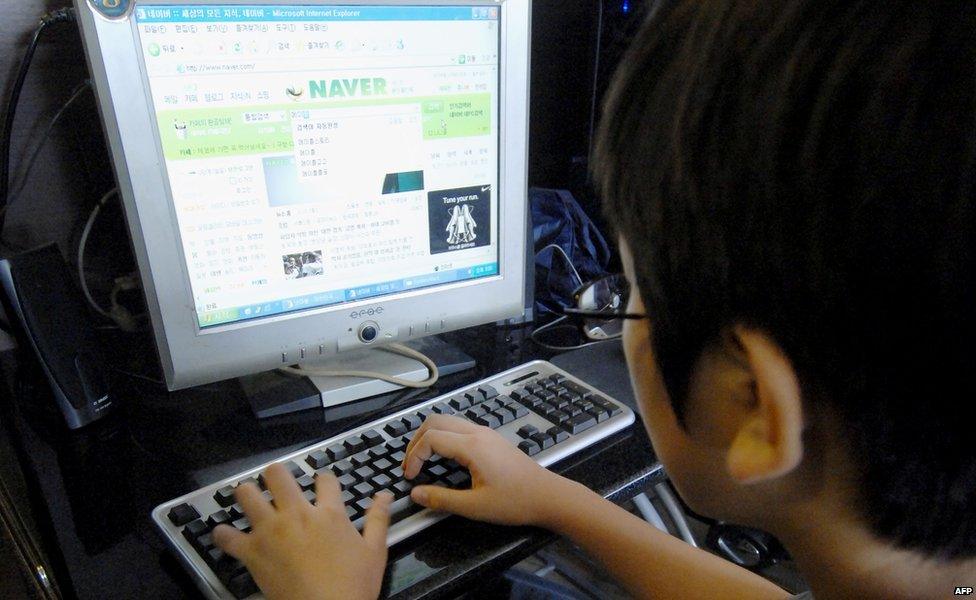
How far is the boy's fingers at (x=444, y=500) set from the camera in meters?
0.55

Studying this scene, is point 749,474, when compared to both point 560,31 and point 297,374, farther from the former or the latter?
point 560,31

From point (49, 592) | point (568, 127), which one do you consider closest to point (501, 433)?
point (49, 592)

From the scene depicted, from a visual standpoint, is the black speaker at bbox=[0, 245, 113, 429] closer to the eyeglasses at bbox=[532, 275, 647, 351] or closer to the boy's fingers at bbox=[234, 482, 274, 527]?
the boy's fingers at bbox=[234, 482, 274, 527]

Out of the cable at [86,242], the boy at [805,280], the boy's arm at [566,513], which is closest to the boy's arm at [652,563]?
the boy's arm at [566,513]

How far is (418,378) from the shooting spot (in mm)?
815

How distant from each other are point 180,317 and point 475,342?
39cm

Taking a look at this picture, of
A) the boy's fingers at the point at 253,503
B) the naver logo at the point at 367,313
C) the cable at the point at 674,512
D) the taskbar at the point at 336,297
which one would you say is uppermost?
the taskbar at the point at 336,297

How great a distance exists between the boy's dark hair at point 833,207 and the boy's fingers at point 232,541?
328 mm

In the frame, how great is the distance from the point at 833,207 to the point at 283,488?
1.45ft

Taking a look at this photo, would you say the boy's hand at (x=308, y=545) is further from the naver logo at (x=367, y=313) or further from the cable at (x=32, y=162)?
the cable at (x=32, y=162)

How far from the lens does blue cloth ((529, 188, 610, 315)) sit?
105cm

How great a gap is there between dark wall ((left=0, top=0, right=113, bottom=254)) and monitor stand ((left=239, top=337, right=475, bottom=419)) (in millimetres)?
342

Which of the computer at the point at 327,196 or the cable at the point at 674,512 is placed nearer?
the computer at the point at 327,196

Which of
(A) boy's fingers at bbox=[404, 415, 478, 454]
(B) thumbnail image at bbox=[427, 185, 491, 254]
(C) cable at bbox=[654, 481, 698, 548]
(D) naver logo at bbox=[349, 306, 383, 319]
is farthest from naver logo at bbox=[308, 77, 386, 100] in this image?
(C) cable at bbox=[654, 481, 698, 548]
